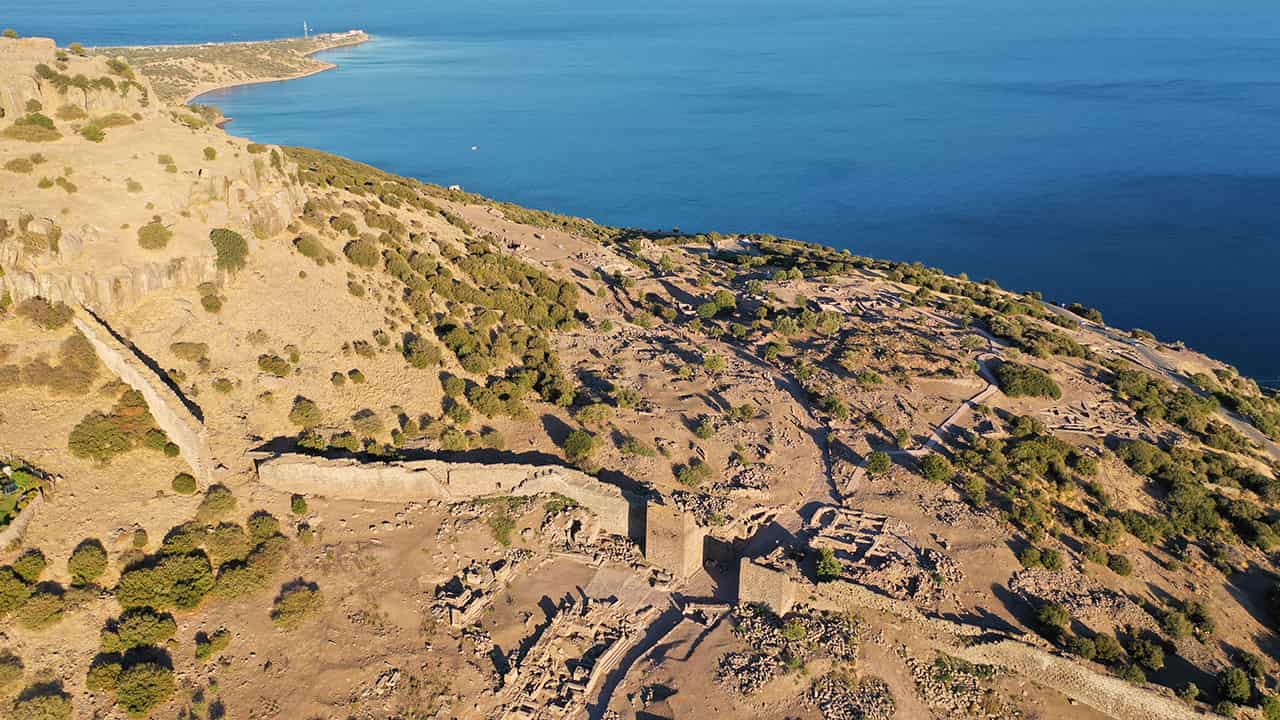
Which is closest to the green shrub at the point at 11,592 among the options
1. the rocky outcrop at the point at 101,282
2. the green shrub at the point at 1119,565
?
the rocky outcrop at the point at 101,282

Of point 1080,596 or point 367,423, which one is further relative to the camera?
point 367,423

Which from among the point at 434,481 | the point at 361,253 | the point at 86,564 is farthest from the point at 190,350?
the point at 434,481

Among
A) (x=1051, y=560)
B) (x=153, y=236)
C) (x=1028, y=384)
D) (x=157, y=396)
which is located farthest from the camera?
(x=1028, y=384)

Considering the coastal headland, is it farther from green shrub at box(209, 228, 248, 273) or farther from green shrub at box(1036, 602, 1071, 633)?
green shrub at box(1036, 602, 1071, 633)

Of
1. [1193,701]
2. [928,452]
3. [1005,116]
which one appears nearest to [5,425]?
[928,452]

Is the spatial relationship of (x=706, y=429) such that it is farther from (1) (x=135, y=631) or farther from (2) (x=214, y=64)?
(2) (x=214, y=64)

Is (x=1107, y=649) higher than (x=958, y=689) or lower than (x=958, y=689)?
higher
